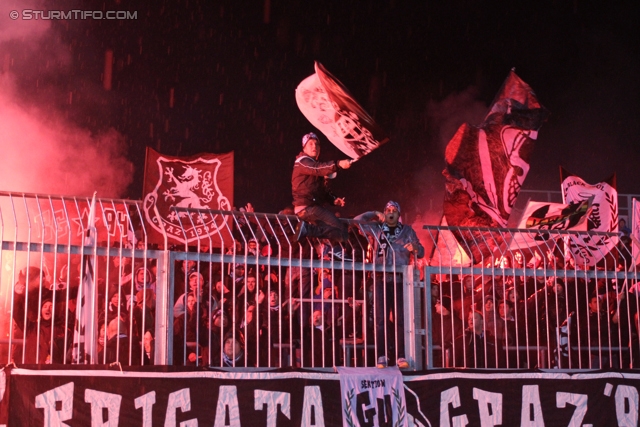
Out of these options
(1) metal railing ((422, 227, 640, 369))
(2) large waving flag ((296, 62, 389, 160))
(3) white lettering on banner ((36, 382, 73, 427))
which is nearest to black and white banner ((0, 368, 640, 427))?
(3) white lettering on banner ((36, 382, 73, 427))

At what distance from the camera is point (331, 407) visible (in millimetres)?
8836

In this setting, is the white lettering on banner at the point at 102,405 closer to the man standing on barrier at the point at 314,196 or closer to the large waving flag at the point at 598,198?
the man standing on barrier at the point at 314,196

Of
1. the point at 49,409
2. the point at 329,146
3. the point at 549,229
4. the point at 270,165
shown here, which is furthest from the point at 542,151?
the point at 49,409

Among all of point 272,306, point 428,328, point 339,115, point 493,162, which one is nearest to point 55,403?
point 272,306

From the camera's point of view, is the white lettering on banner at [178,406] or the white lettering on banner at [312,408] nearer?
the white lettering on banner at [178,406]

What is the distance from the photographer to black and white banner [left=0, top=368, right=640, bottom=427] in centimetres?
790

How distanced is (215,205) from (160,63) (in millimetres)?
7833

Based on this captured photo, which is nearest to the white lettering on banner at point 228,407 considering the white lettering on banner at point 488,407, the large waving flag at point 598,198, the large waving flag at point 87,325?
the large waving flag at point 87,325

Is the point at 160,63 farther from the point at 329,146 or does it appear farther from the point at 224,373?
the point at 224,373

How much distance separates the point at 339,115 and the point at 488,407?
3.52 m

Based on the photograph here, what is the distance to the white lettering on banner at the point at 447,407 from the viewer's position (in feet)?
30.1

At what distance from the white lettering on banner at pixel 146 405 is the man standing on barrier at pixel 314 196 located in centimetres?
232

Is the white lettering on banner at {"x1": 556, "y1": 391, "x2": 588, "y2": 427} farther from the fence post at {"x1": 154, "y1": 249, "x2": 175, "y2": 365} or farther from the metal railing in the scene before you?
the fence post at {"x1": 154, "y1": 249, "x2": 175, "y2": 365}

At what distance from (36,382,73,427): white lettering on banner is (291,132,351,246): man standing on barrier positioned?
2873 millimetres
